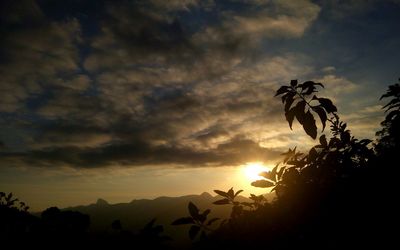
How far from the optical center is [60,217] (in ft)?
11.7

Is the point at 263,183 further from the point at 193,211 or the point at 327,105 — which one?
the point at 327,105

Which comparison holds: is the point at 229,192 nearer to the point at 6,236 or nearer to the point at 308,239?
the point at 308,239

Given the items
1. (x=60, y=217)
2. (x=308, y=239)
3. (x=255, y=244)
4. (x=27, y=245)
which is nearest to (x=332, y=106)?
(x=308, y=239)

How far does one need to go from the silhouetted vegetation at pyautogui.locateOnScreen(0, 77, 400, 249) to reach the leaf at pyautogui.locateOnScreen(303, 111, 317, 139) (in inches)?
0.5

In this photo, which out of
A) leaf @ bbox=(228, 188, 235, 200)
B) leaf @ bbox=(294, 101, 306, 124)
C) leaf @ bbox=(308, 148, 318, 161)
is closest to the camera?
leaf @ bbox=(294, 101, 306, 124)

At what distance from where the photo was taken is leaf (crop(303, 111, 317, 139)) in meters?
4.20

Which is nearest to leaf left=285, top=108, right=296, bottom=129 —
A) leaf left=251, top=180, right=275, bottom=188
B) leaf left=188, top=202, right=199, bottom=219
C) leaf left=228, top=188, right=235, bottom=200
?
leaf left=251, top=180, right=275, bottom=188

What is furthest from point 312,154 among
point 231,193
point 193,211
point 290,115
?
point 193,211

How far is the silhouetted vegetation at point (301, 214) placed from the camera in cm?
358

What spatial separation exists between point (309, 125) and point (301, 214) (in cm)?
113

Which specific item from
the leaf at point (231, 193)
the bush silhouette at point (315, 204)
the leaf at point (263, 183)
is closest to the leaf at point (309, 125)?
the bush silhouette at point (315, 204)

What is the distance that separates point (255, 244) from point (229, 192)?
3.51ft

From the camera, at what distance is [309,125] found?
4312 millimetres

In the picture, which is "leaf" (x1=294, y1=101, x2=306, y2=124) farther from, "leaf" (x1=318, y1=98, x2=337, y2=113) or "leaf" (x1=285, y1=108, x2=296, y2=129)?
"leaf" (x1=318, y1=98, x2=337, y2=113)
